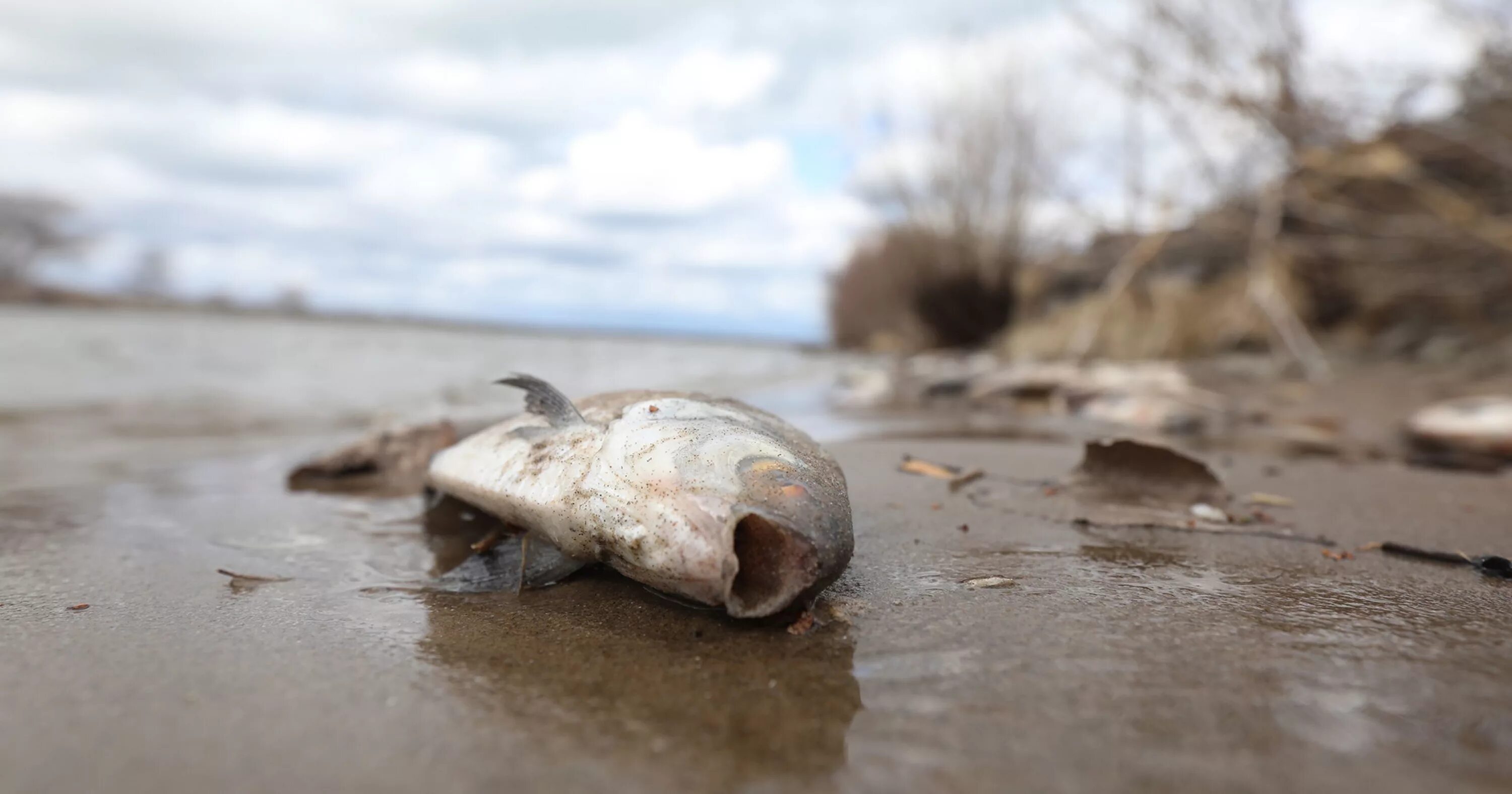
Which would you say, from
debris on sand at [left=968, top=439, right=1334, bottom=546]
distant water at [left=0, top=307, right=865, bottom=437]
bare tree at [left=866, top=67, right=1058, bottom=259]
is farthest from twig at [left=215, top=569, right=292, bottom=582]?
bare tree at [left=866, top=67, right=1058, bottom=259]

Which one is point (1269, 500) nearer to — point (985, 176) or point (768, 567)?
point (768, 567)

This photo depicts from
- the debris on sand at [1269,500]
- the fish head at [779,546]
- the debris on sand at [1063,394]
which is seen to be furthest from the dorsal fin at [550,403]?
the debris on sand at [1063,394]

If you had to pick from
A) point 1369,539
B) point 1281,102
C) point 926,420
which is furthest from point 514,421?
point 1281,102

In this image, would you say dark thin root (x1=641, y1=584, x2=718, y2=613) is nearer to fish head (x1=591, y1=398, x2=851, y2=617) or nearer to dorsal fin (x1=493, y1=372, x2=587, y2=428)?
fish head (x1=591, y1=398, x2=851, y2=617)

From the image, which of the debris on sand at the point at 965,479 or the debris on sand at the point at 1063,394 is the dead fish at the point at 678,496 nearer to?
the debris on sand at the point at 965,479

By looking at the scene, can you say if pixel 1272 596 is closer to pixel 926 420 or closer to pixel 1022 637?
pixel 1022 637

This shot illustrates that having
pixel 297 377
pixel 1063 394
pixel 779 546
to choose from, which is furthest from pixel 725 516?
pixel 297 377
